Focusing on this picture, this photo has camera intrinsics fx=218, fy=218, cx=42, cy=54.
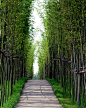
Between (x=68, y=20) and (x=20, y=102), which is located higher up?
(x=68, y=20)

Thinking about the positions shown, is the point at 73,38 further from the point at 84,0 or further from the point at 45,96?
the point at 45,96

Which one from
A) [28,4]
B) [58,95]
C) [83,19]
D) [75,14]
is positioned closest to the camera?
[83,19]

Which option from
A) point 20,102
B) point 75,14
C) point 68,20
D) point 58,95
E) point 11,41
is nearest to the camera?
point 75,14

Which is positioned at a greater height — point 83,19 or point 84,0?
point 84,0

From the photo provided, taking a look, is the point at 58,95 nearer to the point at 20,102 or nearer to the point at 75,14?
the point at 20,102

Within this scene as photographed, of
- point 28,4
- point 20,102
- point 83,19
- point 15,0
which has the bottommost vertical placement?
point 20,102

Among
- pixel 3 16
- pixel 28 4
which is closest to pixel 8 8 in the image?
pixel 3 16

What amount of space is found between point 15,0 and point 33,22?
6570mm

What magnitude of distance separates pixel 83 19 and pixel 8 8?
3.19 m

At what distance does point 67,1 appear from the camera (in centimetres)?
748

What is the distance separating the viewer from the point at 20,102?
8.00 metres

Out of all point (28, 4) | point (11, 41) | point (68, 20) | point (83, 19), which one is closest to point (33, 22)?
point (28, 4)

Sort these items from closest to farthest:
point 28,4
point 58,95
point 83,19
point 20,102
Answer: point 83,19 → point 20,102 → point 58,95 → point 28,4

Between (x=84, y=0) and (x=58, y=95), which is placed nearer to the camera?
(x=84, y=0)
